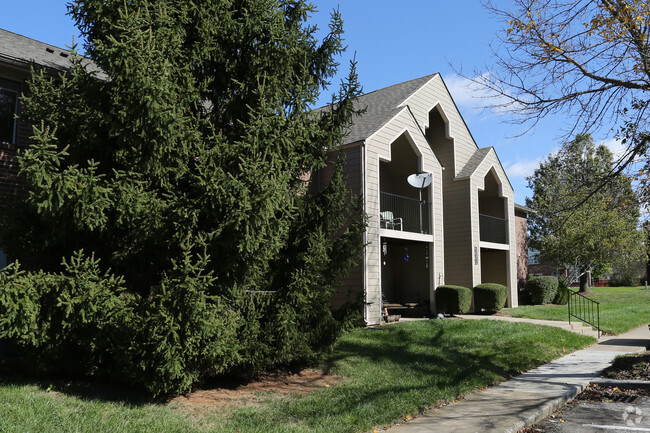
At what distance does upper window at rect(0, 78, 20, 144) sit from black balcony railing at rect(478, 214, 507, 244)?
662 inches

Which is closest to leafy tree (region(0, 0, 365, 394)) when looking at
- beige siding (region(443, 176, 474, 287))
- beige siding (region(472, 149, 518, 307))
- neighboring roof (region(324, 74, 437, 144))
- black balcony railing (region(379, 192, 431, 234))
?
neighboring roof (region(324, 74, 437, 144))

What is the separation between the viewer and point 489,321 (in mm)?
14305

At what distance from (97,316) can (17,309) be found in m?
0.88

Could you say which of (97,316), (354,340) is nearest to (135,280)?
(97,316)

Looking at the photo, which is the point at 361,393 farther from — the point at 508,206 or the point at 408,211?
the point at 508,206

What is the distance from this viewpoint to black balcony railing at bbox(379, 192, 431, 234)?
17083 millimetres

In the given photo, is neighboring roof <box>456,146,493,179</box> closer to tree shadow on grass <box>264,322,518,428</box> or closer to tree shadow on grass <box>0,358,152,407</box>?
tree shadow on grass <box>264,322,518,428</box>

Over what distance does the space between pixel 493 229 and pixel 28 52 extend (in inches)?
698

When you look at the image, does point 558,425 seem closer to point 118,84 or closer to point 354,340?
point 354,340

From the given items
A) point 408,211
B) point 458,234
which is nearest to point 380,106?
point 408,211

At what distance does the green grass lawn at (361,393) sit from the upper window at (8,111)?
5069 mm

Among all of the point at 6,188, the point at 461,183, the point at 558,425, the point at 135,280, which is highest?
the point at 461,183

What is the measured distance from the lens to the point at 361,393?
742cm

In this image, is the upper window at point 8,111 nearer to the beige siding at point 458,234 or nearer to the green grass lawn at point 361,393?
the green grass lawn at point 361,393
